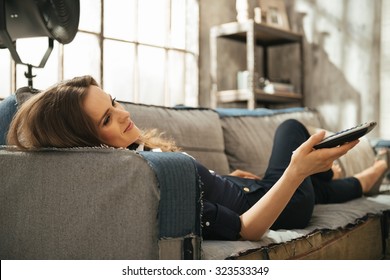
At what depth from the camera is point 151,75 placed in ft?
11.0

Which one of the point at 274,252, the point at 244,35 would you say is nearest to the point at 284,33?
the point at 244,35

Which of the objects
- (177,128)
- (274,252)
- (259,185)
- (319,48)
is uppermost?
(319,48)

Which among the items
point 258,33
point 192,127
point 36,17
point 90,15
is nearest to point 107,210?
point 36,17

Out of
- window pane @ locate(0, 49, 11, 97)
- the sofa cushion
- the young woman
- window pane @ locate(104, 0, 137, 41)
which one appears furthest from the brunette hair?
window pane @ locate(104, 0, 137, 41)

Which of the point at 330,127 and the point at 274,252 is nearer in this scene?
the point at 274,252

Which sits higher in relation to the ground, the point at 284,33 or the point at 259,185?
the point at 284,33

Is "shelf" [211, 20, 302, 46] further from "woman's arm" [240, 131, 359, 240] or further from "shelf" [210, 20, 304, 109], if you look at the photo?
"woman's arm" [240, 131, 359, 240]

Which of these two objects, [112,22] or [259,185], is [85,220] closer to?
[259,185]

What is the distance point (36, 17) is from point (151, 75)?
180cm

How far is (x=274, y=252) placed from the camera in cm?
125

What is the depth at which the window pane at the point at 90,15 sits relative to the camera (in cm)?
290

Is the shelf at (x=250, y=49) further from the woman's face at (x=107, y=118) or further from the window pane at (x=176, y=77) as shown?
the woman's face at (x=107, y=118)
